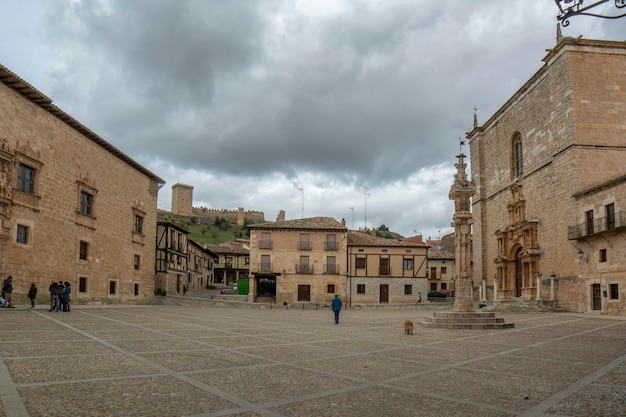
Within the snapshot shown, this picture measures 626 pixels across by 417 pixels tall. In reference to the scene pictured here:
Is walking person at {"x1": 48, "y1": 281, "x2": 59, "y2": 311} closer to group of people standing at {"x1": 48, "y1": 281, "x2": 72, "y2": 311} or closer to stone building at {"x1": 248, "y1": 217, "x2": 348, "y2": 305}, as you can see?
group of people standing at {"x1": 48, "y1": 281, "x2": 72, "y2": 311}

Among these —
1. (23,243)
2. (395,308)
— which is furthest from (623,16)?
(395,308)

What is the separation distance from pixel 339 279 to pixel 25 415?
121ft

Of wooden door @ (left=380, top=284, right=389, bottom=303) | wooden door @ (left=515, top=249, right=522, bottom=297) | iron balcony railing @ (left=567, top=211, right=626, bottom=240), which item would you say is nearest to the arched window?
wooden door @ (left=515, top=249, right=522, bottom=297)

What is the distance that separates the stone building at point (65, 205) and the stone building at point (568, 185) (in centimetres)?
2437

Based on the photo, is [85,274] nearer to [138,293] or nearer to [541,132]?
[138,293]

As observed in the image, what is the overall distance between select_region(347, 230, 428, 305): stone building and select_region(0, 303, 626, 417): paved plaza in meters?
30.3

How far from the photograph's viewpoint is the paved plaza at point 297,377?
15.5ft

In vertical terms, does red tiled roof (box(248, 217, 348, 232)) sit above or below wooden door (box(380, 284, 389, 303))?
above

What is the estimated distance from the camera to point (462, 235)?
1742 centimetres

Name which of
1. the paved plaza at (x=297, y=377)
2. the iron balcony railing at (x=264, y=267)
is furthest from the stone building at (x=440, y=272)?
the paved plaza at (x=297, y=377)

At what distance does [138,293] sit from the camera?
108 feet

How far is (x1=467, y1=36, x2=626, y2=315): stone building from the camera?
81.3ft

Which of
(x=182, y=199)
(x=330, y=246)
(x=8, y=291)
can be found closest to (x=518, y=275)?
(x=330, y=246)

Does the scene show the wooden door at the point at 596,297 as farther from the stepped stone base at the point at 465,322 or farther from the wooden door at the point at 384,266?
the wooden door at the point at 384,266
